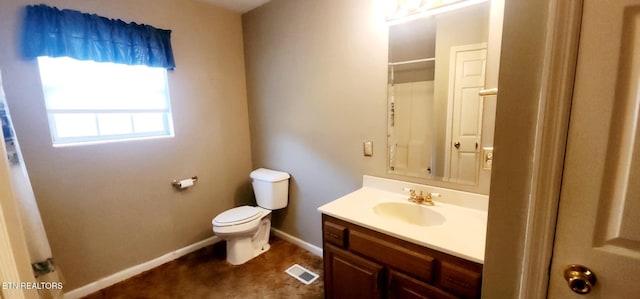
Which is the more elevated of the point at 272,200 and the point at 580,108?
the point at 580,108

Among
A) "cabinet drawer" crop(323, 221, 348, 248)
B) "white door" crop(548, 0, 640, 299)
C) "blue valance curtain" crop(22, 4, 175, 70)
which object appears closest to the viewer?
"white door" crop(548, 0, 640, 299)

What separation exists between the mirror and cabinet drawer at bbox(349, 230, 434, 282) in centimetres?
61

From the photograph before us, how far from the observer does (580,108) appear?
622 millimetres

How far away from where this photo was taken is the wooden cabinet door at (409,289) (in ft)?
3.82

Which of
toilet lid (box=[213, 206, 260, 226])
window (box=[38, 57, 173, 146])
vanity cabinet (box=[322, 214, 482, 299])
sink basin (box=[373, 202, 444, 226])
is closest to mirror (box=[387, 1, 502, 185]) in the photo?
sink basin (box=[373, 202, 444, 226])

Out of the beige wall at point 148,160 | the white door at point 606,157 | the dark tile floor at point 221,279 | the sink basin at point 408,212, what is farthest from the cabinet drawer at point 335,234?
the beige wall at point 148,160

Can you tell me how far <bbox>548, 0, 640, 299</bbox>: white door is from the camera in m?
0.57

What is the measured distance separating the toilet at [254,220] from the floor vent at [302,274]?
428 millimetres

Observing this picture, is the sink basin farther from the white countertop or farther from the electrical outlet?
the electrical outlet

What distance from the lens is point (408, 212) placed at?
1.65m

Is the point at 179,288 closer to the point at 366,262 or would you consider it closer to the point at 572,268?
the point at 366,262

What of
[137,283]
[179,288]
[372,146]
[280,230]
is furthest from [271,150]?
[137,283]

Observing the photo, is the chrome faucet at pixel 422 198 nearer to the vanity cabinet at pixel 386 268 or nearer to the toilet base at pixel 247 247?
the vanity cabinet at pixel 386 268

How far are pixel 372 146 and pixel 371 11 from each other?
935 mm
